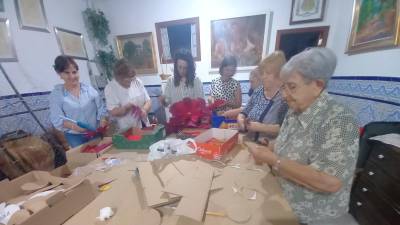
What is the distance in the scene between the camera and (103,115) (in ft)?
6.52

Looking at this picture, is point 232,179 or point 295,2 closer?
point 232,179

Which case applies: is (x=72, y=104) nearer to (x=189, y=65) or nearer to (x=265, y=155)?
(x=189, y=65)

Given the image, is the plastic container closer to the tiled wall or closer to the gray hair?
the gray hair

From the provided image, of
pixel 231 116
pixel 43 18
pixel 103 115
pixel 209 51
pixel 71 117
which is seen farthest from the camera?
pixel 209 51

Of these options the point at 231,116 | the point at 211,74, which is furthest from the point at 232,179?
the point at 211,74

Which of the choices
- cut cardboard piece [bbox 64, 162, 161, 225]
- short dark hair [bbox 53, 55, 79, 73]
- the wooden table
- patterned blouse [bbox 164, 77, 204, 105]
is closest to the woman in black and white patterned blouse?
patterned blouse [bbox 164, 77, 204, 105]

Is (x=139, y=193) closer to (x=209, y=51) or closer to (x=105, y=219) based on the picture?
(x=105, y=219)

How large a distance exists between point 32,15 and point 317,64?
361 centimetres

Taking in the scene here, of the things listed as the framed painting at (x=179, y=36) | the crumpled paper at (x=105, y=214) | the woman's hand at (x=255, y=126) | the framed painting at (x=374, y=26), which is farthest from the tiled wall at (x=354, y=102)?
the framed painting at (x=179, y=36)

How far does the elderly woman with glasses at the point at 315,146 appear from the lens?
68 cm

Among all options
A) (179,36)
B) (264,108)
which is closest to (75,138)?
(264,108)

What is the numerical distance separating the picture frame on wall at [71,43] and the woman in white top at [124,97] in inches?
67.5

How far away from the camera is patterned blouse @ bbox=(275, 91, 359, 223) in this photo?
0.67 metres

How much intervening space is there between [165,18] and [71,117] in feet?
8.16
